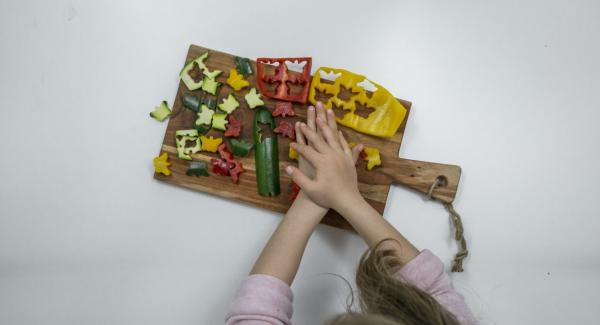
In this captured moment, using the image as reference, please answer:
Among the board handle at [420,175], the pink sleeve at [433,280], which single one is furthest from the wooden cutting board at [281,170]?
the pink sleeve at [433,280]

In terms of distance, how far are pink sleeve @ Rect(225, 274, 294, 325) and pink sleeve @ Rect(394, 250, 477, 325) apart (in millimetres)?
162

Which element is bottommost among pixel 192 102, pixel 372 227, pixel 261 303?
pixel 261 303

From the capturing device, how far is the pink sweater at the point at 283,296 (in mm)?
630

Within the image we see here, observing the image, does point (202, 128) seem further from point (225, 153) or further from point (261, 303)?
point (261, 303)

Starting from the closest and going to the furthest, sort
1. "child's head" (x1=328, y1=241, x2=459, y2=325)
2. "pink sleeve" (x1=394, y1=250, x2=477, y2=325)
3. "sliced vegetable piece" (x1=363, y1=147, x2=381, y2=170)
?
1. "child's head" (x1=328, y1=241, x2=459, y2=325)
2. "pink sleeve" (x1=394, y1=250, x2=477, y2=325)
3. "sliced vegetable piece" (x1=363, y1=147, x2=381, y2=170)

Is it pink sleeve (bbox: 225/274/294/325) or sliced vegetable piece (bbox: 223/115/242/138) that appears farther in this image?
sliced vegetable piece (bbox: 223/115/242/138)

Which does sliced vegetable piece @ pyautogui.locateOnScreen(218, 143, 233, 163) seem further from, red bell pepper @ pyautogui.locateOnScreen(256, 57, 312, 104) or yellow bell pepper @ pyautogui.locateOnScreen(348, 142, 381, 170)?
yellow bell pepper @ pyautogui.locateOnScreen(348, 142, 381, 170)

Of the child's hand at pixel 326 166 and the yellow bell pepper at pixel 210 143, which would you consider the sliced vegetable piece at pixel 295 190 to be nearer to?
the child's hand at pixel 326 166

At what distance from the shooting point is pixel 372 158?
2.49ft

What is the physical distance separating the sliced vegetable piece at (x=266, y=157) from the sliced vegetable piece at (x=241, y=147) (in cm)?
1

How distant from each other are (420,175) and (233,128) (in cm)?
31

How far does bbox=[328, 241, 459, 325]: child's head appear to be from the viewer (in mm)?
533

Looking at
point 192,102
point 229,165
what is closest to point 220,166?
point 229,165

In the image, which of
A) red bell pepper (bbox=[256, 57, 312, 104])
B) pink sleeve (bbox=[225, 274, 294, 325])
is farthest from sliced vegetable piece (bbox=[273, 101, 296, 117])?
pink sleeve (bbox=[225, 274, 294, 325])
